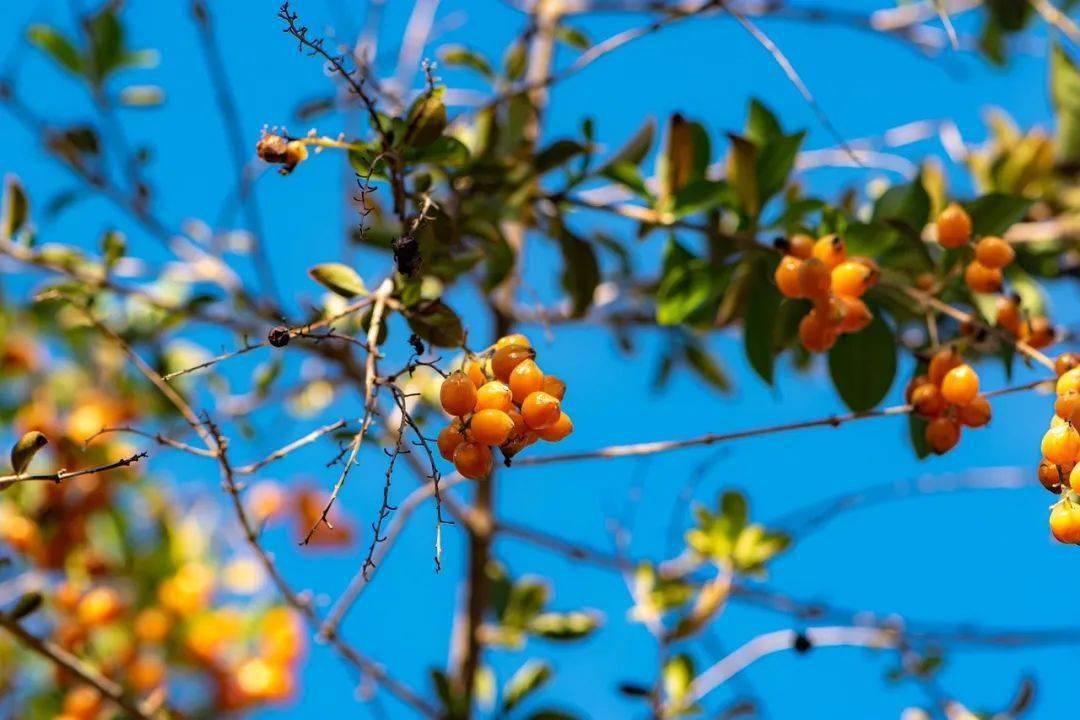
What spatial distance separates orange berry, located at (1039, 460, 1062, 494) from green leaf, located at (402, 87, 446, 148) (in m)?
0.83

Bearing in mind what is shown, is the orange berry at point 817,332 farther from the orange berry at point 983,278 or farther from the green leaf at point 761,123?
the green leaf at point 761,123

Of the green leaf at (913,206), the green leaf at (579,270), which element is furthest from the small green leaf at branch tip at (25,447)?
the green leaf at (913,206)

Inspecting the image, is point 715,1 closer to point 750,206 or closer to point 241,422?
point 750,206

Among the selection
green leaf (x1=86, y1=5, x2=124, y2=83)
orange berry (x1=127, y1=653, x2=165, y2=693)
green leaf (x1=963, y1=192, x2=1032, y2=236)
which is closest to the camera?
green leaf (x1=963, y1=192, x2=1032, y2=236)

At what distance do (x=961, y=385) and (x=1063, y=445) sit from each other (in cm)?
26

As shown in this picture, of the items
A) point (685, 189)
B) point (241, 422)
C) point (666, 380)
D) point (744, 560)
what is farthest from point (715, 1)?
point (241, 422)

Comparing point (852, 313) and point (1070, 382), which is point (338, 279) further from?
→ point (1070, 382)

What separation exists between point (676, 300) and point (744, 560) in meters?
0.75

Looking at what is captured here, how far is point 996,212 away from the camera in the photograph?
1.59 metres

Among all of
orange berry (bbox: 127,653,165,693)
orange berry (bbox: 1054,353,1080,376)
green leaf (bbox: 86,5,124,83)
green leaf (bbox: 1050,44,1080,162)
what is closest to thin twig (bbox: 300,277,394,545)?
orange berry (bbox: 1054,353,1080,376)

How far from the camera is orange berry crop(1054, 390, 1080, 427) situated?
1053 mm

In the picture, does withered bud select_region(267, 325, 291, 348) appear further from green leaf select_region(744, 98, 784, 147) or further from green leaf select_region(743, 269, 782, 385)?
green leaf select_region(744, 98, 784, 147)

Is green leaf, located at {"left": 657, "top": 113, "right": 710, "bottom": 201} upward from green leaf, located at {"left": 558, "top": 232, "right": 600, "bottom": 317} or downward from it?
upward

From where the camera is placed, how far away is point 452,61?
7.80 ft
